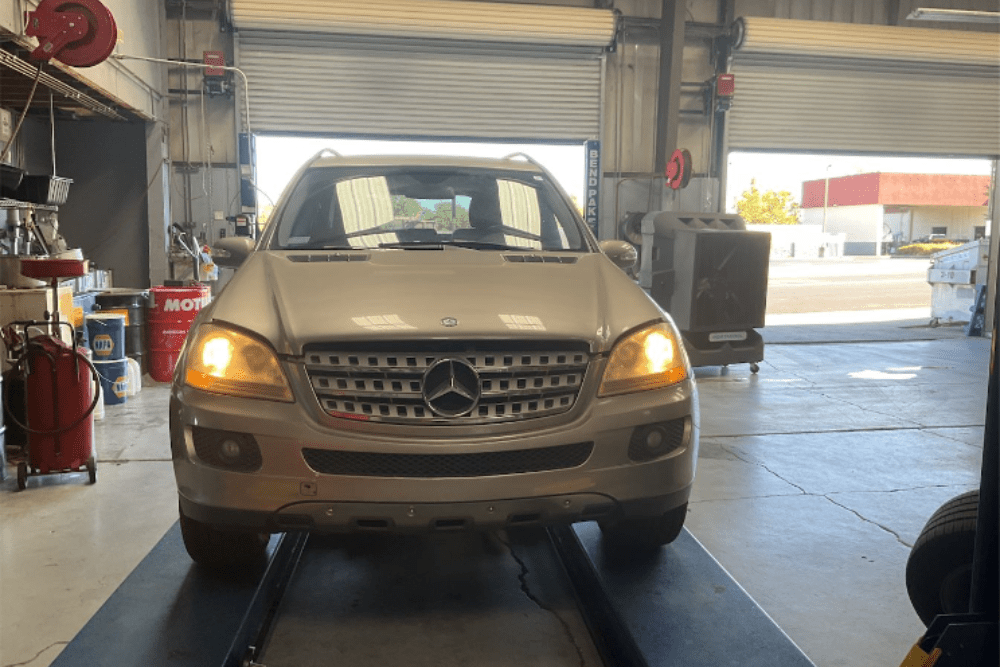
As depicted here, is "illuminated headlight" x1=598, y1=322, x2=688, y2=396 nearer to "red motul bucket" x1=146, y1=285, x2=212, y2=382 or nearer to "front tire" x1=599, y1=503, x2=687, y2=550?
"front tire" x1=599, y1=503, x2=687, y2=550

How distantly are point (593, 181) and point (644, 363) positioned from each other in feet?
29.0

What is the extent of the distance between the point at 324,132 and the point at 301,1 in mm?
1608

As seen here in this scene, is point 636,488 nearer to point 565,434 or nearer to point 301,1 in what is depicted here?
point 565,434

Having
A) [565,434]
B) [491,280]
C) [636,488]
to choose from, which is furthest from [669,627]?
[491,280]

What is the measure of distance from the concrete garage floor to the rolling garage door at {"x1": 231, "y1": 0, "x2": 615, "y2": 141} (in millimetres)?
5046

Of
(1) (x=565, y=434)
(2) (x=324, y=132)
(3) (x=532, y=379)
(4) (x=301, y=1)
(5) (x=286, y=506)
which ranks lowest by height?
(5) (x=286, y=506)

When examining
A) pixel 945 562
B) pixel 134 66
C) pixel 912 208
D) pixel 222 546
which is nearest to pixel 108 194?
pixel 134 66

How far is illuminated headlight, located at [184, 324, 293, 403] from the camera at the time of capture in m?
2.24

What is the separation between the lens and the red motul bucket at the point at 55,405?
3961 mm

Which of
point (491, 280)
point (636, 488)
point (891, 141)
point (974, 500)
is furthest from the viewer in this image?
point (891, 141)

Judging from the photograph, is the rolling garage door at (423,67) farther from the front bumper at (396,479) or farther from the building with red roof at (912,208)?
the building with red roof at (912,208)

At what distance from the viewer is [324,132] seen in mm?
10547

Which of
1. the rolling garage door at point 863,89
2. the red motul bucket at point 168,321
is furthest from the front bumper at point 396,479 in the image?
the rolling garage door at point 863,89

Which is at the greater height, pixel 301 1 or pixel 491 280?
pixel 301 1
